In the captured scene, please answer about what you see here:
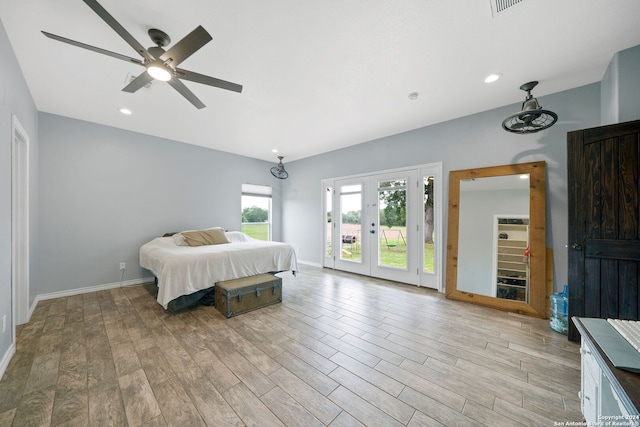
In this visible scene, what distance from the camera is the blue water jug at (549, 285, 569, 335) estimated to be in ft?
7.80

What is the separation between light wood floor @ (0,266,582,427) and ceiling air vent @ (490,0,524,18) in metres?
2.70

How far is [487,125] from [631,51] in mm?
1280

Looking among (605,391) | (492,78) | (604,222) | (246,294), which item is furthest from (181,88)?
(604,222)

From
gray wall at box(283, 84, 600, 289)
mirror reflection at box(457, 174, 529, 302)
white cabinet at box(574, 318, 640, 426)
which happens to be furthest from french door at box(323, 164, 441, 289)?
white cabinet at box(574, 318, 640, 426)

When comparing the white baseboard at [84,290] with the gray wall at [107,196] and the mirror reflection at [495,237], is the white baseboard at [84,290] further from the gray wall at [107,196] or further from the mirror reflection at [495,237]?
the mirror reflection at [495,237]

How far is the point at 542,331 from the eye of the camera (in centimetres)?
242

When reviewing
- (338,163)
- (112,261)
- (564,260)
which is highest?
(338,163)

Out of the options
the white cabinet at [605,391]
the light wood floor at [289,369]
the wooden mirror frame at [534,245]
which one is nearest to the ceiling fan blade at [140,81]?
the light wood floor at [289,369]

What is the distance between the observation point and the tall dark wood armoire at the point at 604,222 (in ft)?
6.32

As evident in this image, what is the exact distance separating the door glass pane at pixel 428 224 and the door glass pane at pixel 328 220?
2.05 m

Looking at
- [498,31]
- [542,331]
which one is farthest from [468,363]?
[498,31]

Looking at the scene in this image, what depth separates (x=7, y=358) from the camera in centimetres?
184

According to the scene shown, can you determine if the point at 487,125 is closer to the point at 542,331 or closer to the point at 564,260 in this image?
the point at 564,260

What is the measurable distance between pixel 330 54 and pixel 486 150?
263 centimetres
